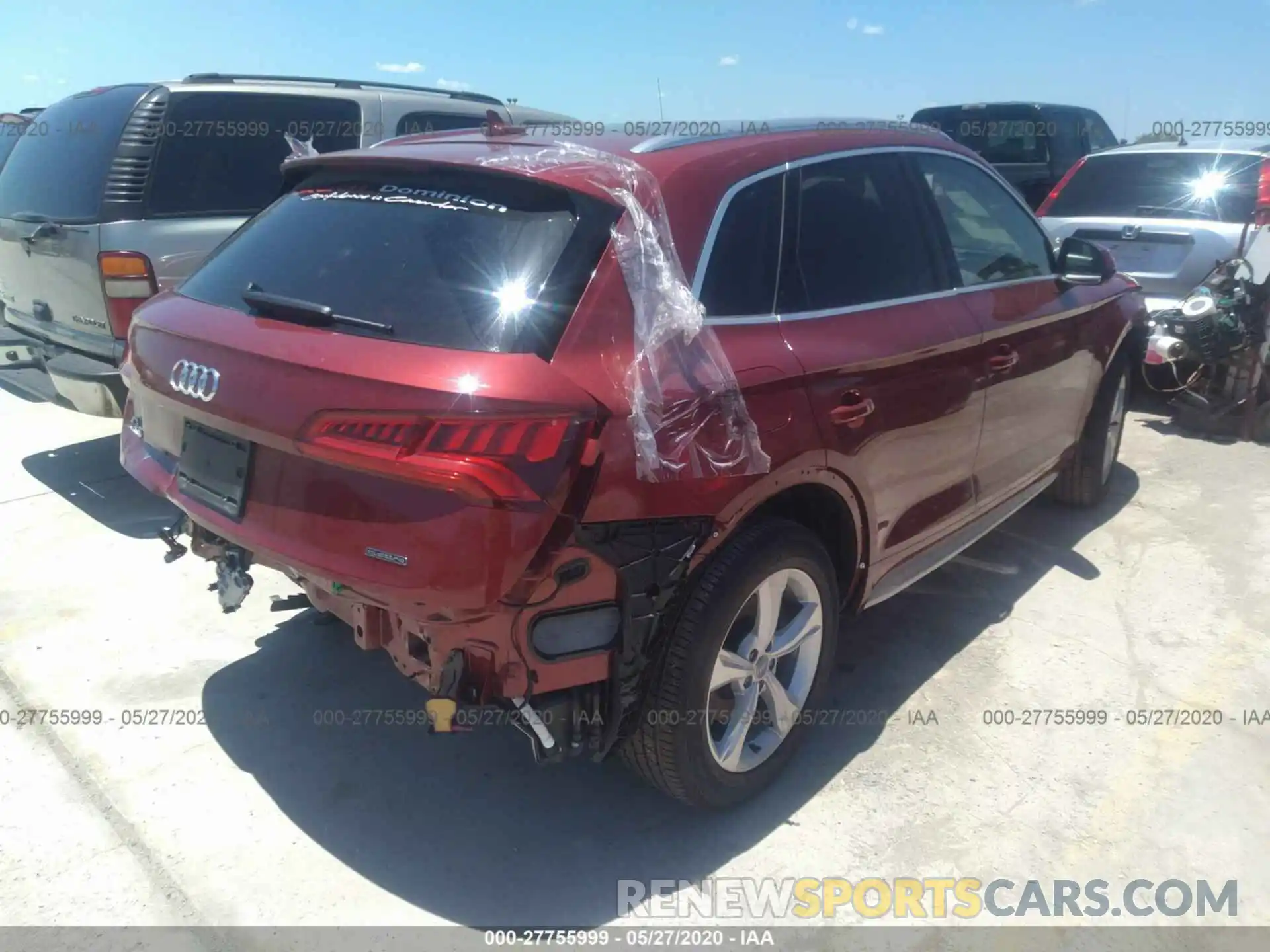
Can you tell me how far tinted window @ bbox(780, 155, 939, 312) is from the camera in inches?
115

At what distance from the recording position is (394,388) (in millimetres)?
2178

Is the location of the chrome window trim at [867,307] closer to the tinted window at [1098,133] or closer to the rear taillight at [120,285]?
the rear taillight at [120,285]

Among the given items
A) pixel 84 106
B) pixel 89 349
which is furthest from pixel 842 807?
pixel 84 106

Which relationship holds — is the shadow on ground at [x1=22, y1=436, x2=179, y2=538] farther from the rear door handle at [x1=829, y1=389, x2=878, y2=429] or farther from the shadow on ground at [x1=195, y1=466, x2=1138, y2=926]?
the rear door handle at [x1=829, y1=389, x2=878, y2=429]

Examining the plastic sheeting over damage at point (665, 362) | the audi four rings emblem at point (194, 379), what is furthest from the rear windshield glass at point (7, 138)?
the plastic sheeting over damage at point (665, 362)

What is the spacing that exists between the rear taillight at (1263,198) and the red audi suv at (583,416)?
14.0ft

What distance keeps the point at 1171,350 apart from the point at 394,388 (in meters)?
5.67

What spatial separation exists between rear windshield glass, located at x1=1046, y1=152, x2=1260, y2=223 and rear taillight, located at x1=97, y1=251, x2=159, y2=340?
6.30 m

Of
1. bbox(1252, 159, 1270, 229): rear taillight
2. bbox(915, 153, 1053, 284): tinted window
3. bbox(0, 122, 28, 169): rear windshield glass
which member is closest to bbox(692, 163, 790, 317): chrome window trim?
bbox(915, 153, 1053, 284): tinted window

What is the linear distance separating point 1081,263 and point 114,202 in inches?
175

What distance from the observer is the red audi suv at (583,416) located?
7.18 ft

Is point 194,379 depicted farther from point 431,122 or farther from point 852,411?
point 431,122

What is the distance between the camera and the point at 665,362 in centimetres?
238

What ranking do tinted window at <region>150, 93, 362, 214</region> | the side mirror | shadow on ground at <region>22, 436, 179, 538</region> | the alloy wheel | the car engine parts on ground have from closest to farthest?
the alloy wheel, the side mirror, shadow on ground at <region>22, 436, 179, 538</region>, tinted window at <region>150, 93, 362, 214</region>, the car engine parts on ground
